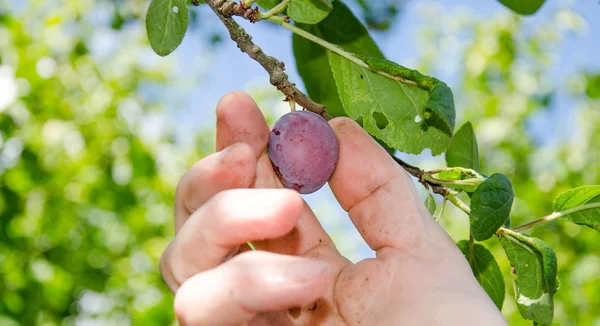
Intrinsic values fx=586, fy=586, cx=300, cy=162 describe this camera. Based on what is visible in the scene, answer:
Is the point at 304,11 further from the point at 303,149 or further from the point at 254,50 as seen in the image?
the point at 303,149

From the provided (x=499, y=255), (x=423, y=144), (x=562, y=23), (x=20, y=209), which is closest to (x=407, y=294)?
(x=423, y=144)

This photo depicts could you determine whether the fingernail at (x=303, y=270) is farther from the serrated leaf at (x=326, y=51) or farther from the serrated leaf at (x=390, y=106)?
the serrated leaf at (x=326, y=51)

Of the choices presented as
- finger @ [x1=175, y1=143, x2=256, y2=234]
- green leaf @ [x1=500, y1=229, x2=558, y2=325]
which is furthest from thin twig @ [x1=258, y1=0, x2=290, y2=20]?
green leaf @ [x1=500, y1=229, x2=558, y2=325]

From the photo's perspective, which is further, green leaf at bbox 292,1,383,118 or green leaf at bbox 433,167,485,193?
green leaf at bbox 292,1,383,118

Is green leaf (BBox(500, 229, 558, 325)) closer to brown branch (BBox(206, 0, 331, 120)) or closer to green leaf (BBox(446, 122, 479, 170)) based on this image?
green leaf (BBox(446, 122, 479, 170))

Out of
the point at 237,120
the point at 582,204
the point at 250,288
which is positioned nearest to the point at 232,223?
the point at 250,288

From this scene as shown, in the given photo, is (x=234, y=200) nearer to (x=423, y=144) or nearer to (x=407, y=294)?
(x=407, y=294)

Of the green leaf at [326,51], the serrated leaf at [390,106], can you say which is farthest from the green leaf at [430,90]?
the green leaf at [326,51]
